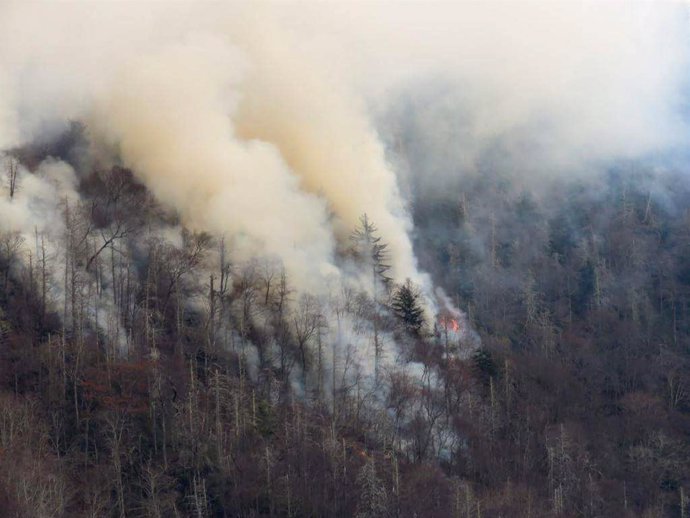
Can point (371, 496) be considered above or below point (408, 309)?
Answer: below

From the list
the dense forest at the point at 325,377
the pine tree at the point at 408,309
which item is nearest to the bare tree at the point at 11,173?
the dense forest at the point at 325,377

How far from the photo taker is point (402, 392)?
7806 centimetres

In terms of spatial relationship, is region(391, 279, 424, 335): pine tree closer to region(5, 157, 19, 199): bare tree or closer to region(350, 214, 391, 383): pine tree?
region(350, 214, 391, 383): pine tree

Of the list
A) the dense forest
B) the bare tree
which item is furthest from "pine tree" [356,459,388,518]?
the bare tree

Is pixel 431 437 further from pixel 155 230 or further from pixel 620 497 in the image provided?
pixel 155 230

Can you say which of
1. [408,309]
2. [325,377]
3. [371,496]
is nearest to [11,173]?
[325,377]

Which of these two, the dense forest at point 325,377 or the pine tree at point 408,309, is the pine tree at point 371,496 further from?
the pine tree at point 408,309

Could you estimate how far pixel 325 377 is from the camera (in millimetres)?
79938

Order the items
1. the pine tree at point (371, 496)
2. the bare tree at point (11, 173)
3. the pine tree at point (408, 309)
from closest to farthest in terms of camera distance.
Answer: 1. the pine tree at point (371, 496)
2. the bare tree at point (11, 173)
3. the pine tree at point (408, 309)

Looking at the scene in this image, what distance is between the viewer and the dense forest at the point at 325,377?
6619 centimetres

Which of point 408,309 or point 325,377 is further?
point 408,309

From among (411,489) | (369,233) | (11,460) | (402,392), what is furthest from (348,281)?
(11,460)

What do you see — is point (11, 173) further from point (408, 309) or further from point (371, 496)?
point (371, 496)

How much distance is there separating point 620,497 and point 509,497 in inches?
387
